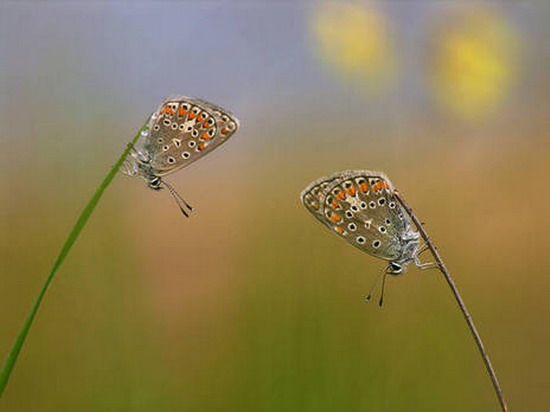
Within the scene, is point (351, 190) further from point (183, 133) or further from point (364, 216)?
point (183, 133)

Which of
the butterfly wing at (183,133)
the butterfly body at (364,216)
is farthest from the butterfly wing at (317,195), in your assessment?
the butterfly wing at (183,133)

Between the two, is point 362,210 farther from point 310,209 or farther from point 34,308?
point 34,308

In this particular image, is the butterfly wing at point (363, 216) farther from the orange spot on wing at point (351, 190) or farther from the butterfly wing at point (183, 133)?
the butterfly wing at point (183, 133)

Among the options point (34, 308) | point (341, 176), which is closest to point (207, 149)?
point (341, 176)

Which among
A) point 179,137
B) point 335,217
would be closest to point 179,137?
point 179,137

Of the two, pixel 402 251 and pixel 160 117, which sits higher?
pixel 160 117

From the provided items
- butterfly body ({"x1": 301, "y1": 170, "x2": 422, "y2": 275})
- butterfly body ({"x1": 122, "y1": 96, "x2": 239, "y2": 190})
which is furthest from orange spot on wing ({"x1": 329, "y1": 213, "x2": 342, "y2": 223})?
butterfly body ({"x1": 122, "y1": 96, "x2": 239, "y2": 190})

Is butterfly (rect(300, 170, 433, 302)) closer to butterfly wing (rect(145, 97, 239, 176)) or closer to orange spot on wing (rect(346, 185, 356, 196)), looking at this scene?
orange spot on wing (rect(346, 185, 356, 196))

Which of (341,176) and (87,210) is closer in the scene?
(87,210)
